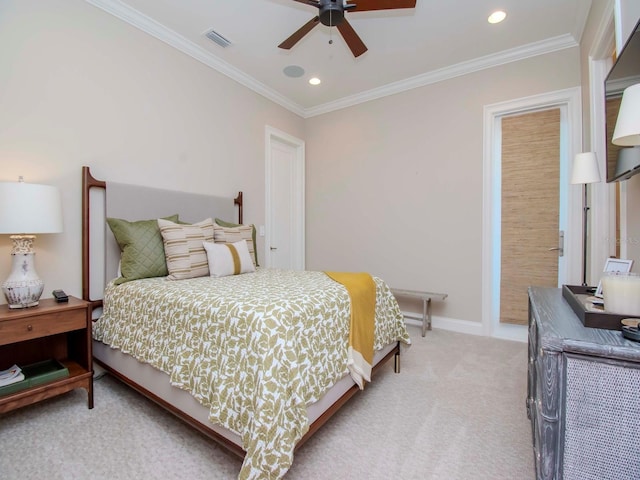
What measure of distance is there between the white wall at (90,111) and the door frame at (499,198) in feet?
9.56

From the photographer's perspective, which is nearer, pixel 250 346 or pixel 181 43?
pixel 250 346

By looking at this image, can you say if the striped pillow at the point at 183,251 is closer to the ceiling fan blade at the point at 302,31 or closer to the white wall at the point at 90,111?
the white wall at the point at 90,111

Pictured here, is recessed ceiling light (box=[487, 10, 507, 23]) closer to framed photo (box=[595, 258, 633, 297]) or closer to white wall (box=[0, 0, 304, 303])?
framed photo (box=[595, 258, 633, 297])

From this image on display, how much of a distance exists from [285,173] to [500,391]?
11.6 feet

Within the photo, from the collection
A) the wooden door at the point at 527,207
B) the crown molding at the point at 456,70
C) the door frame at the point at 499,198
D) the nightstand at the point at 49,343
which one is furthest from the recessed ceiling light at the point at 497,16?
the nightstand at the point at 49,343

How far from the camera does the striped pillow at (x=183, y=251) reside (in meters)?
2.25

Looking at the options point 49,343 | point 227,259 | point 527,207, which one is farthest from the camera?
point 527,207

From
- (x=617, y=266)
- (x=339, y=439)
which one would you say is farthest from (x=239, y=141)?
(x=617, y=266)

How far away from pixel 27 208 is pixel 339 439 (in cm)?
217

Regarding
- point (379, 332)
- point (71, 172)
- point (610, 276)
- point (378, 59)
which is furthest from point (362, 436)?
point (378, 59)

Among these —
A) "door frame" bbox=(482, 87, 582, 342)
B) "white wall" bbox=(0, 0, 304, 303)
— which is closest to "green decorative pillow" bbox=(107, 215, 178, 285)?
"white wall" bbox=(0, 0, 304, 303)

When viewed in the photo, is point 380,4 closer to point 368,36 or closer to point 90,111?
point 368,36

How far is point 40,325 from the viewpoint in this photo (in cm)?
171

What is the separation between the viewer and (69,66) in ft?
7.08
